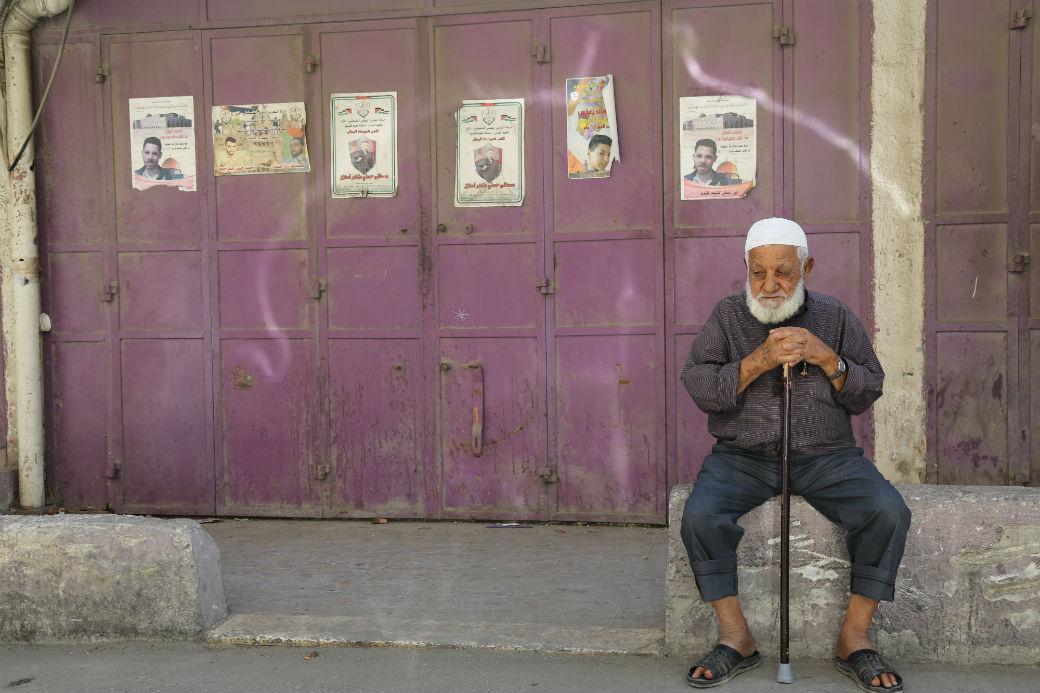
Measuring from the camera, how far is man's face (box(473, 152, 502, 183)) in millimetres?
6188

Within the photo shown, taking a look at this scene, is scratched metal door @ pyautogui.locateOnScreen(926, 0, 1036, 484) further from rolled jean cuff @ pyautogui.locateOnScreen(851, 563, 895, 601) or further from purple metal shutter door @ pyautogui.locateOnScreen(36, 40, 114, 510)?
purple metal shutter door @ pyautogui.locateOnScreen(36, 40, 114, 510)

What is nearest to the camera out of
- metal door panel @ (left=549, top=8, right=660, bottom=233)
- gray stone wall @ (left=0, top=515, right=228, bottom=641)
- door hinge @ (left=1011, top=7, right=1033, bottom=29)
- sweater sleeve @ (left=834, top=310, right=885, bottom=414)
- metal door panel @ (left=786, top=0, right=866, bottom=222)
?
sweater sleeve @ (left=834, top=310, right=885, bottom=414)

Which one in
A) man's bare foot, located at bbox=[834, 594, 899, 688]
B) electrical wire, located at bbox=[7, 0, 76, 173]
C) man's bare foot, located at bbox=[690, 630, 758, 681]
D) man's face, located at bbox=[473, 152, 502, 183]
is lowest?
man's bare foot, located at bbox=[690, 630, 758, 681]

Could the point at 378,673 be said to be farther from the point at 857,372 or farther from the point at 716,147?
the point at 716,147

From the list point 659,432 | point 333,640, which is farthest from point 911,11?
point 333,640

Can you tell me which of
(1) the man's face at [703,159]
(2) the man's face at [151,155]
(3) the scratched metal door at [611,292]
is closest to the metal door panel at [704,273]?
(3) the scratched metal door at [611,292]

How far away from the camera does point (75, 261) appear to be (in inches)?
263

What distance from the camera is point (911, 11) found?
225 inches

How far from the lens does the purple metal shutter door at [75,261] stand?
6625 mm

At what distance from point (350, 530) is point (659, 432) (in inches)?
68.7

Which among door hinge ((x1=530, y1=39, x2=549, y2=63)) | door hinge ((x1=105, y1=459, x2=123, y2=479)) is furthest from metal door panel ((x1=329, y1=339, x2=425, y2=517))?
door hinge ((x1=530, y1=39, x2=549, y2=63))

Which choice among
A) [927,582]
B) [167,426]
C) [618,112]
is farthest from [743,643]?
[167,426]

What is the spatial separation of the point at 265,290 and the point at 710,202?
249cm

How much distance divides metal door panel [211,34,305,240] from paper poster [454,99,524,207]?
33.5 inches
